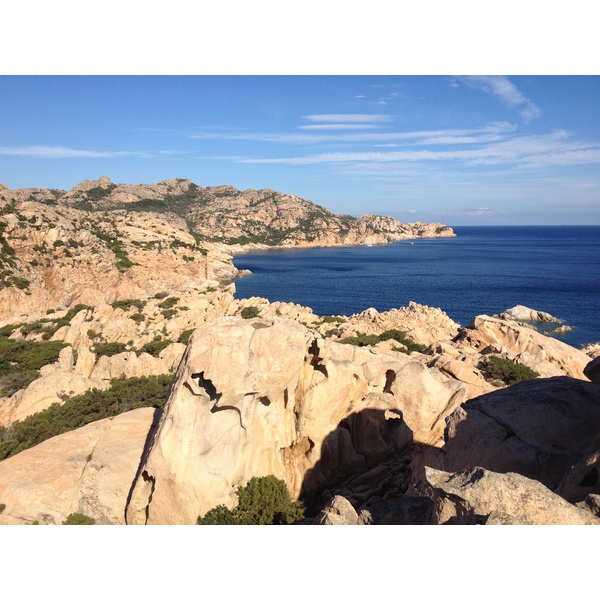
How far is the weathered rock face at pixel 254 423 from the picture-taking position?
938 centimetres

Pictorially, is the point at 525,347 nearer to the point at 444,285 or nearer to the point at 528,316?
the point at 528,316

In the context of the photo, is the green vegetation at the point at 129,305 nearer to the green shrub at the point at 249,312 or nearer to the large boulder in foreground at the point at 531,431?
the green shrub at the point at 249,312

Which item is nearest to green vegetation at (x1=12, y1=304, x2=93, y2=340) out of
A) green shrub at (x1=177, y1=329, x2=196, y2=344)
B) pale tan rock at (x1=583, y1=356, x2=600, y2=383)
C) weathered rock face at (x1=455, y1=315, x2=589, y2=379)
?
green shrub at (x1=177, y1=329, x2=196, y2=344)

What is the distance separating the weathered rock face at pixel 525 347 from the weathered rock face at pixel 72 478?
17.2 metres

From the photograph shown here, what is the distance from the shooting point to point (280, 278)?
3807 inches

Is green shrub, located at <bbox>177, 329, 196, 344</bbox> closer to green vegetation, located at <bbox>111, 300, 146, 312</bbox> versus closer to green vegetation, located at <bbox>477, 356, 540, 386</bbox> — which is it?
green vegetation, located at <bbox>111, 300, 146, 312</bbox>

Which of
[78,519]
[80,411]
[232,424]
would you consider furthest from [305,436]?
[80,411]

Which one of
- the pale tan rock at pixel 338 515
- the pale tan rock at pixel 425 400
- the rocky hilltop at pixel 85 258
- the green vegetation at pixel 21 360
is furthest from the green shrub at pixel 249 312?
the pale tan rock at pixel 338 515

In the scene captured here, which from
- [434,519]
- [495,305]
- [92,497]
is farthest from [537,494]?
[495,305]

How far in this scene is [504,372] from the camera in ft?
59.3

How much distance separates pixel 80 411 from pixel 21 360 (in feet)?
41.6

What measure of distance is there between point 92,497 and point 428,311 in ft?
121

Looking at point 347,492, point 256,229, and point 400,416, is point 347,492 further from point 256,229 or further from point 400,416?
point 256,229

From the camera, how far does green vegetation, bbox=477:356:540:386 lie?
17.6 metres
